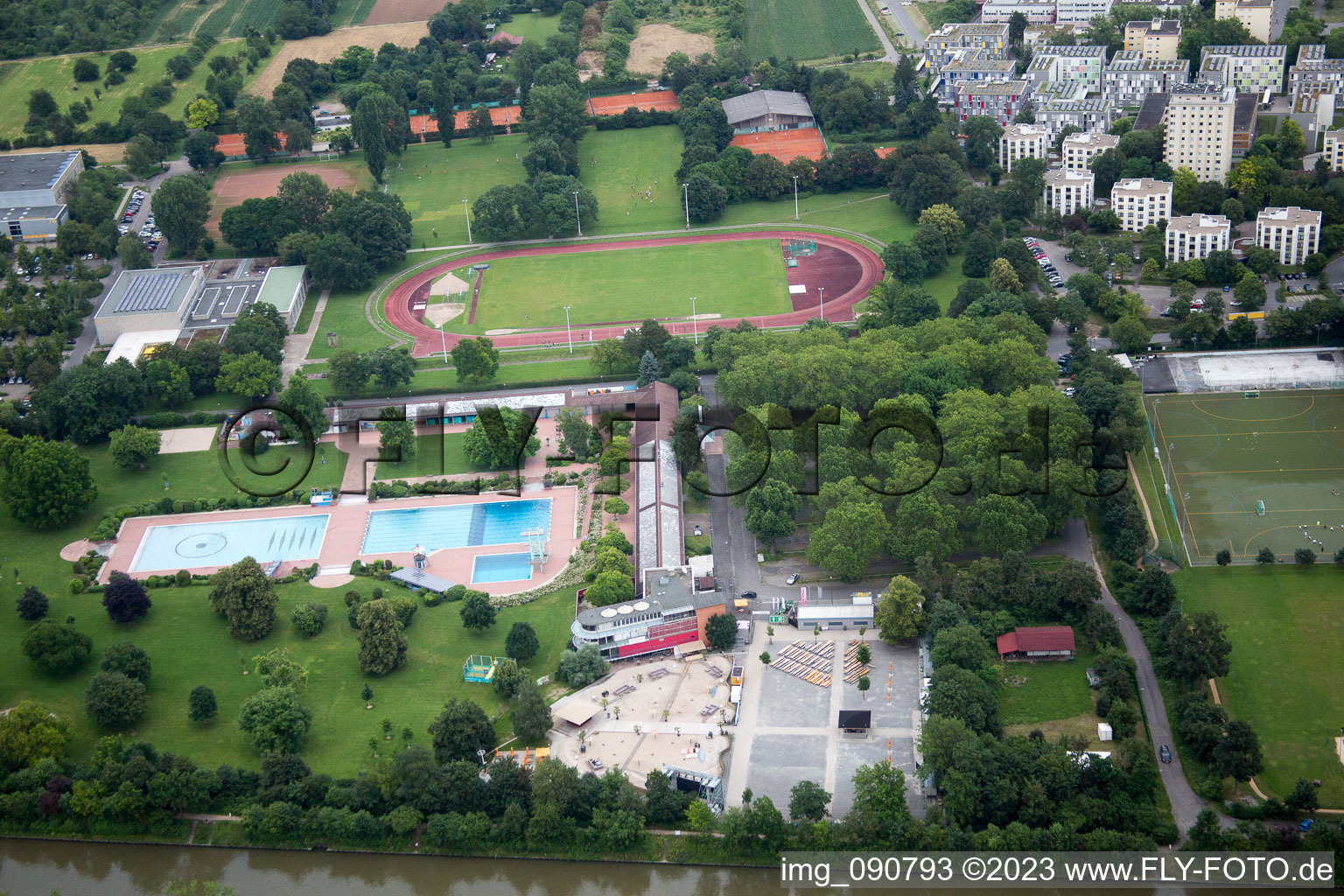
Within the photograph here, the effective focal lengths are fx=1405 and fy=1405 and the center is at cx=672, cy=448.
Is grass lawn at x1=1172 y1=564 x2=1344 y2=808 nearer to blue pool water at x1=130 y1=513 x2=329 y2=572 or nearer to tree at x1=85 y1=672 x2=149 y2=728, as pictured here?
blue pool water at x1=130 y1=513 x2=329 y2=572

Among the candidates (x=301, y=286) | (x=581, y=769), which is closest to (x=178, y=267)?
(x=301, y=286)

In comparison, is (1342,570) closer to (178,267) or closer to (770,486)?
(770,486)

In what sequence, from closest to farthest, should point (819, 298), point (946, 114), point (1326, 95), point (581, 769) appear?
point (581, 769) < point (819, 298) < point (1326, 95) < point (946, 114)

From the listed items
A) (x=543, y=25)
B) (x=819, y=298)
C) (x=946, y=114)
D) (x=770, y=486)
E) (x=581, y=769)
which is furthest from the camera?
(x=543, y=25)

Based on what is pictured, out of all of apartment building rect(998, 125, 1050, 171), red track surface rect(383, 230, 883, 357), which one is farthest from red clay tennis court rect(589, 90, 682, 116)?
apartment building rect(998, 125, 1050, 171)

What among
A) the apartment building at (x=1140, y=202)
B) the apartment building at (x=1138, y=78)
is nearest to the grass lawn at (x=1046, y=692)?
the apartment building at (x=1140, y=202)

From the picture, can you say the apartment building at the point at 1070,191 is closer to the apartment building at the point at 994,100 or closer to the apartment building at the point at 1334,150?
the apartment building at the point at 994,100

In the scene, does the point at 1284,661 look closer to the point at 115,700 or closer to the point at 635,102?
the point at 115,700
